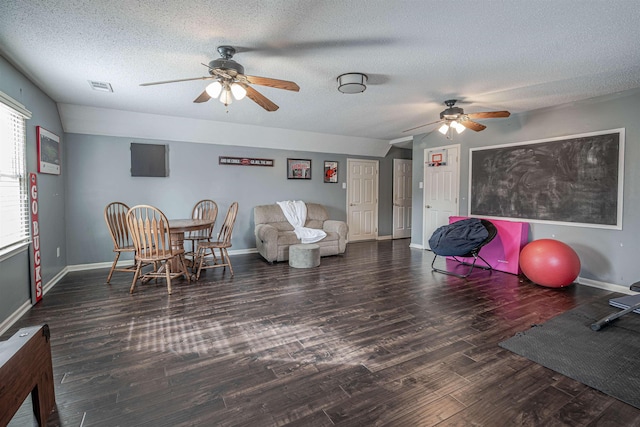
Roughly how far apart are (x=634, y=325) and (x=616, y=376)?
1.18m

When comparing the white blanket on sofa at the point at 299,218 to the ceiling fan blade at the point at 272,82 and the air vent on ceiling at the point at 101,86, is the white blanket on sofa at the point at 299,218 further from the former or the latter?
the air vent on ceiling at the point at 101,86

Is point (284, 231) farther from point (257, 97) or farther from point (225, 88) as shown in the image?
point (225, 88)

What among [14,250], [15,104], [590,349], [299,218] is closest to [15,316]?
[14,250]

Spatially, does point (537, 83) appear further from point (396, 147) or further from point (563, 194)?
point (396, 147)

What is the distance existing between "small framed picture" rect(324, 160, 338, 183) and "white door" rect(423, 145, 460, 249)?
1.95 m

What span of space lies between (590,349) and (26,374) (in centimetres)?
357

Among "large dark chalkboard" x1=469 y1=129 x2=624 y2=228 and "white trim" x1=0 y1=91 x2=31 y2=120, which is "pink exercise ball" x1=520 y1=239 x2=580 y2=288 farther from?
"white trim" x1=0 y1=91 x2=31 y2=120

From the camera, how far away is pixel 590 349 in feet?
7.70

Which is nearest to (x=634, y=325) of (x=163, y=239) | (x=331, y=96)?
(x=331, y=96)

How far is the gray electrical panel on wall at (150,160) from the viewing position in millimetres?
5031

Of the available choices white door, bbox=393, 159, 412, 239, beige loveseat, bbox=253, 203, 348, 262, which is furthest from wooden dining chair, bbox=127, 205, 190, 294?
white door, bbox=393, 159, 412, 239

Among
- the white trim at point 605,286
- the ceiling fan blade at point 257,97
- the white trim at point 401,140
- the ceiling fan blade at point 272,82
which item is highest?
the white trim at point 401,140

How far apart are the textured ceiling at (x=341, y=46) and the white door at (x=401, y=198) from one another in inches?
152

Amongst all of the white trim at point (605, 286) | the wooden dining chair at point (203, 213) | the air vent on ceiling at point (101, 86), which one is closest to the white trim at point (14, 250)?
the air vent on ceiling at point (101, 86)
